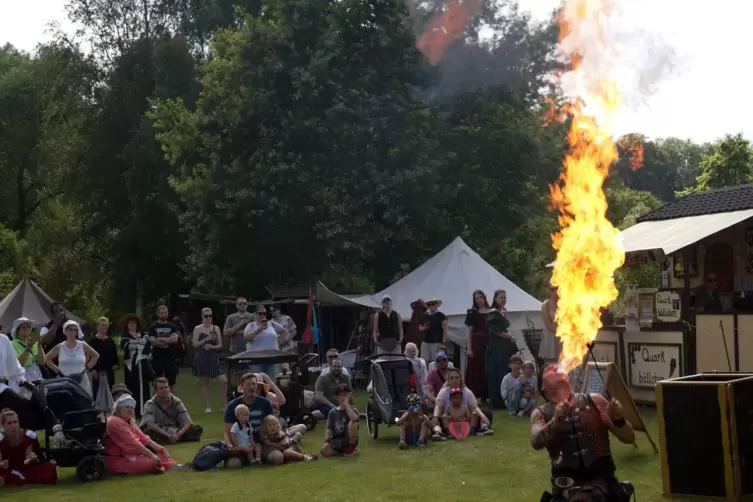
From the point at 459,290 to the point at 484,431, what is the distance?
915 cm

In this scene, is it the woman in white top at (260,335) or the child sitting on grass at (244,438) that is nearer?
the child sitting on grass at (244,438)

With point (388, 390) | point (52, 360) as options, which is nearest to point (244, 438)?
→ point (388, 390)

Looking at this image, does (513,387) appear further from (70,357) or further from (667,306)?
(70,357)

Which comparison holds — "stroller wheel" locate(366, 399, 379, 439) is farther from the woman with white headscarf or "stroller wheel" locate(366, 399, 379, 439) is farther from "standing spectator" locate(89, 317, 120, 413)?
the woman with white headscarf

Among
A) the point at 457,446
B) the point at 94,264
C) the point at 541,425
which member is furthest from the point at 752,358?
the point at 94,264

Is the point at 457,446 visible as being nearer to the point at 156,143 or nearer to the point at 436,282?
the point at 436,282

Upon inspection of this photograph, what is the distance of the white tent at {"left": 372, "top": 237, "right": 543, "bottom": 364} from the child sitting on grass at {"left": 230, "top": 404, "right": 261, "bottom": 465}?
971cm

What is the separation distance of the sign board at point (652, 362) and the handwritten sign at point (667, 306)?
53 cm

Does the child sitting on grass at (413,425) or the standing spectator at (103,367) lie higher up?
the standing spectator at (103,367)

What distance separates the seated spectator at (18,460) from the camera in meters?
11.3

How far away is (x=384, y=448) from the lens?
13438mm

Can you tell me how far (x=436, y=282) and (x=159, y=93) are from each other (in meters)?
18.2

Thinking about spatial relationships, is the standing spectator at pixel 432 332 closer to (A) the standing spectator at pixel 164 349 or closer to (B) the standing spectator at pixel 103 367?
(A) the standing spectator at pixel 164 349

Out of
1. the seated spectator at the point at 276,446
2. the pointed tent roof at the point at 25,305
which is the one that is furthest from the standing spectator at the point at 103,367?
the pointed tent roof at the point at 25,305
